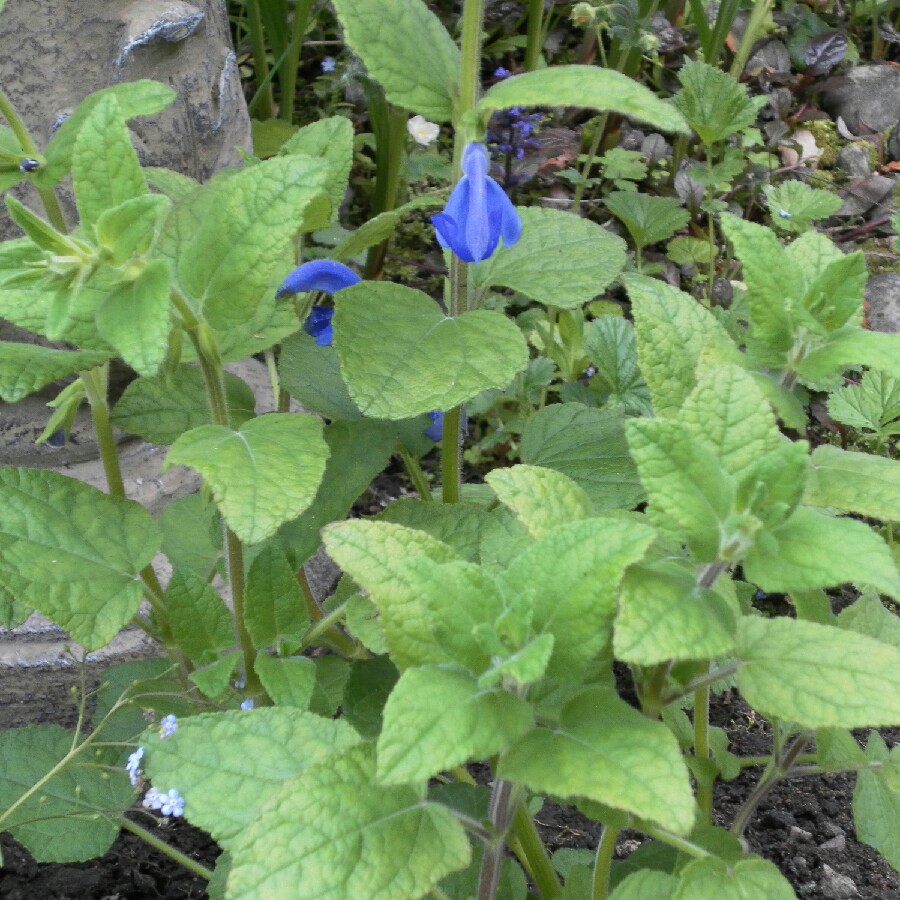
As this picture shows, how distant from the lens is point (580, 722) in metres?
0.74

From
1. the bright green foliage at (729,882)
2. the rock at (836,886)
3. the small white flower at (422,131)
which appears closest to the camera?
the bright green foliage at (729,882)

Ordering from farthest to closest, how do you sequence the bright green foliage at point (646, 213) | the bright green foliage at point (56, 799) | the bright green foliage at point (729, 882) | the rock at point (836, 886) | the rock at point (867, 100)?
the rock at point (867, 100) → the bright green foliage at point (646, 213) → the rock at point (836, 886) → the bright green foliage at point (56, 799) → the bright green foliage at point (729, 882)

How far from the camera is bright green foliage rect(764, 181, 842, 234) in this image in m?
1.92

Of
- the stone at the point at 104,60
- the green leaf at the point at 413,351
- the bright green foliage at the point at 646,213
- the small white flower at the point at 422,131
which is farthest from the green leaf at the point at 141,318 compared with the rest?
the small white flower at the point at 422,131

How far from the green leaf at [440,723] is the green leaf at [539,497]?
146 mm

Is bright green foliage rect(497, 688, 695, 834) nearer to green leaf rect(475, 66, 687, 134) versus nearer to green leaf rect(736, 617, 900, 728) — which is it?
green leaf rect(736, 617, 900, 728)

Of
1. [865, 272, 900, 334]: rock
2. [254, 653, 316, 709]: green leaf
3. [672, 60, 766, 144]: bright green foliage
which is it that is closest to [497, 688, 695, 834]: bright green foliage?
[254, 653, 316, 709]: green leaf

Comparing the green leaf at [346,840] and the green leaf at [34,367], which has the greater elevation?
the green leaf at [34,367]

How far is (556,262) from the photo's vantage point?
122cm

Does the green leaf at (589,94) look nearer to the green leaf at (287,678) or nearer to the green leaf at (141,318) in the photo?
the green leaf at (141,318)

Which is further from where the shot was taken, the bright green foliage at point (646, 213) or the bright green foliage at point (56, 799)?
the bright green foliage at point (646, 213)

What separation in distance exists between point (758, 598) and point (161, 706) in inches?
40.8

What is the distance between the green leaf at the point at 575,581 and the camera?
0.69 meters

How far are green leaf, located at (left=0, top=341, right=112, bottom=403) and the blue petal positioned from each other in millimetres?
243
